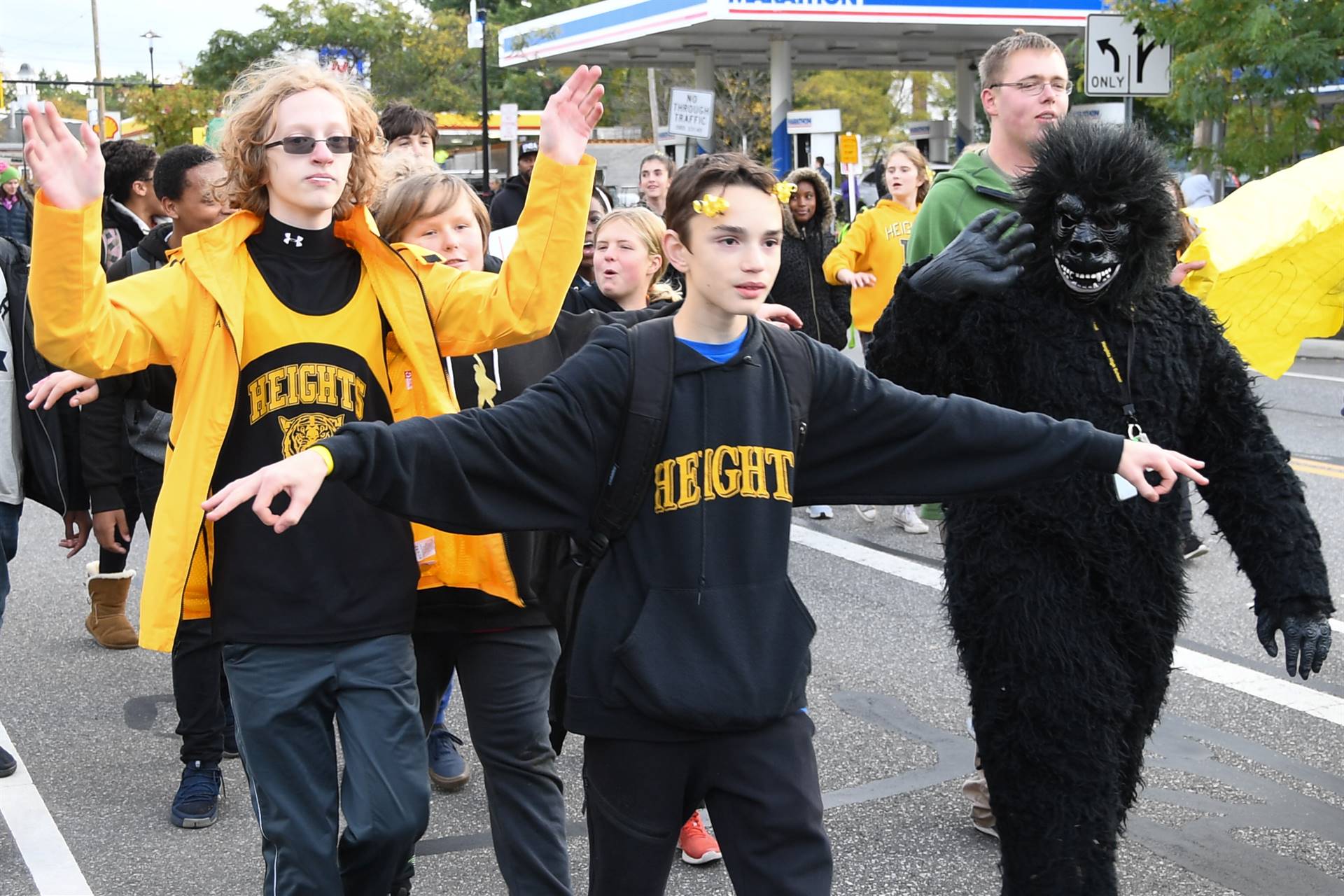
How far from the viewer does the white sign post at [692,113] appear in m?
24.9

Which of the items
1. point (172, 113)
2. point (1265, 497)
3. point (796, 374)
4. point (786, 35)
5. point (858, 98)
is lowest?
point (1265, 497)

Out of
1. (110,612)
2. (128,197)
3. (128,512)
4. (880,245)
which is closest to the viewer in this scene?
(128,512)

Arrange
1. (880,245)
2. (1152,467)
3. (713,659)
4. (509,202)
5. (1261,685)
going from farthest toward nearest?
1. (509,202)
2. (880,245)
3. (1261,685)
4. (1152,467)
5. (713,659)

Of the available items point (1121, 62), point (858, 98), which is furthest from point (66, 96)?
point (1121, 62)

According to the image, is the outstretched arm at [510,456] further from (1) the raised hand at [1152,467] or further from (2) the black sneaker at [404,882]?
(2) the black sneaker at [404,882]

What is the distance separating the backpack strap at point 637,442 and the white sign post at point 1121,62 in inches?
547

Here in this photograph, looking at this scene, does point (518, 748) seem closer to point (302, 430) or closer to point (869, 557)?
point (302, 430)

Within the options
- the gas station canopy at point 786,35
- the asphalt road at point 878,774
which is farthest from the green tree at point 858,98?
the asphalt road at point 878,774

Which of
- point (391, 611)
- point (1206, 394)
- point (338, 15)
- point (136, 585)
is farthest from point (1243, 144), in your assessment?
point (338, 15)

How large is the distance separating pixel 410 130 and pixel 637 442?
4299mm

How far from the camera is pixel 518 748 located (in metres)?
3.43

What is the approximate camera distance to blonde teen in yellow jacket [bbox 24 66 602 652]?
2.82 meters

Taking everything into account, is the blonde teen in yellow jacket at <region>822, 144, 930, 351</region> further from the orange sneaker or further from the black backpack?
the black backpack

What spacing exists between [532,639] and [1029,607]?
1155mm
